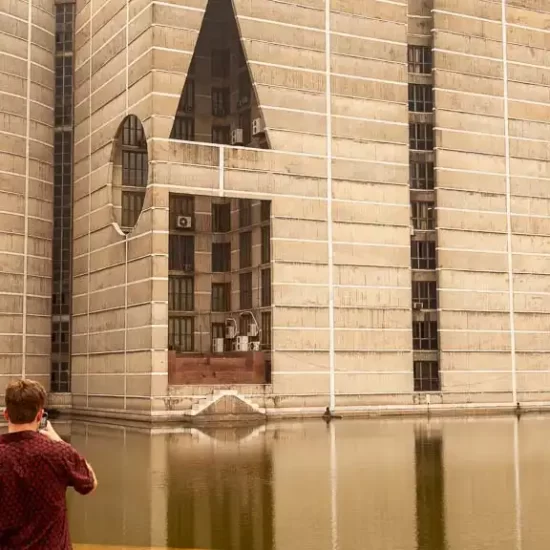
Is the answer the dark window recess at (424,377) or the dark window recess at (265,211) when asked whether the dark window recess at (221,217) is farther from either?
the dark window recess at (424,377)

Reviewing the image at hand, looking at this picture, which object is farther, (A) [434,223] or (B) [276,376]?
(A) [434,223]

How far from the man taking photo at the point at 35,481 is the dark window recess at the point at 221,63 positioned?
6899 cm

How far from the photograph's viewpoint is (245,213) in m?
70.2

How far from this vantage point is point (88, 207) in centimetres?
7000

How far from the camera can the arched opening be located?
67.8m

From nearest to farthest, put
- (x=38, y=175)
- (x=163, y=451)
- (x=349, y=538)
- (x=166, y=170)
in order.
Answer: (x=349, y=538), (x=163, y=451), (x=166, y=170), (x=38, y=175)

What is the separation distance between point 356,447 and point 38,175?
42690mm

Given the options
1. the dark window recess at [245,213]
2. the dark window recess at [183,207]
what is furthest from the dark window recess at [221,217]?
the dark window recess at [183,207]

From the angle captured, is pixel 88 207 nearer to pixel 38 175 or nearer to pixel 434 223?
pixel 38 175

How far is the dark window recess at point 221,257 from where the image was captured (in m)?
71.6

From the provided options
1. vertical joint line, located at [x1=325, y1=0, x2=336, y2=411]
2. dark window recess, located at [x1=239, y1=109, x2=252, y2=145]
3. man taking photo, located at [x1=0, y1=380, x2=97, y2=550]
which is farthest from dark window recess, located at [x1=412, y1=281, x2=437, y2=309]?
man taking photo, located at [x1=0, y1=380, x2=97, y2=550]

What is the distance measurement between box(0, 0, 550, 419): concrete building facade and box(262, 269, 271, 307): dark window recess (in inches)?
10.9

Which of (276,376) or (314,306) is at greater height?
(314,306)

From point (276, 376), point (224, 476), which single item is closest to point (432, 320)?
point (276, 376)
